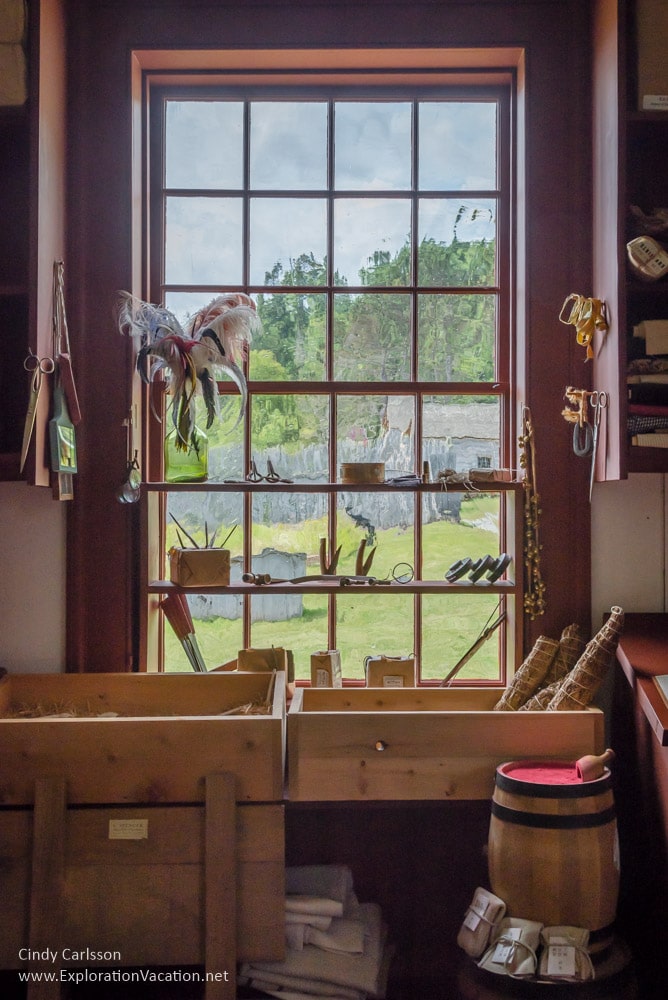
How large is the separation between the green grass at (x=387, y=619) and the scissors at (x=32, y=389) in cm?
85

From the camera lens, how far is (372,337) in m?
2.76

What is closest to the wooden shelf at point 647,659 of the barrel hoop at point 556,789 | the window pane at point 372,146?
the barrel hoop at point 556,789

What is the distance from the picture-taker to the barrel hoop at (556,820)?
6.11 ft

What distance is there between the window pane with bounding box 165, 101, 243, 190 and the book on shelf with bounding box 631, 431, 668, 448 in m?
1.62

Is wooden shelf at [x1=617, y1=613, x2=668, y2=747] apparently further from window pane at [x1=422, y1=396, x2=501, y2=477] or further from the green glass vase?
the green glass vase

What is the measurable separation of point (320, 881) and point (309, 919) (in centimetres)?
17

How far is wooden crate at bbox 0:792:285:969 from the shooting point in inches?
78.2

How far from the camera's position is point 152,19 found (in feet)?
8.51

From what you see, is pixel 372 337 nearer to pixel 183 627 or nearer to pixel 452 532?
pixel 452 532

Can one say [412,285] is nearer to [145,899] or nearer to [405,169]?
[405,169]

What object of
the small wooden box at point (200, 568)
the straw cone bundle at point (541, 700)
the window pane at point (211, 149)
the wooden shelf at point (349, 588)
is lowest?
the straw cone bundle at point (541, 700)

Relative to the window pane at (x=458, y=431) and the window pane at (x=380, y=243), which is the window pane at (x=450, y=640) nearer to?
the window pane at (x=458, y=431)

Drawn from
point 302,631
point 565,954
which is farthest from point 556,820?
point 302,631

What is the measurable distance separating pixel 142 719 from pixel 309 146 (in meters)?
2.00
